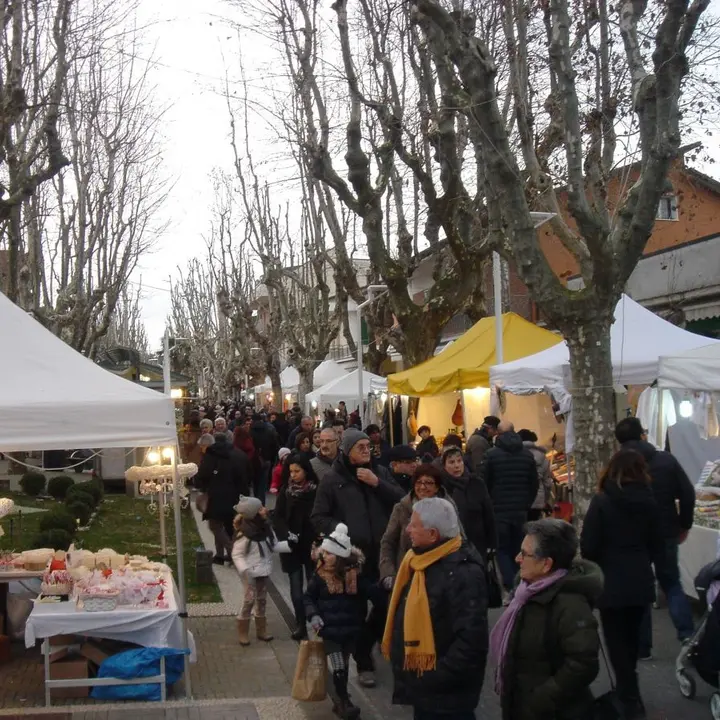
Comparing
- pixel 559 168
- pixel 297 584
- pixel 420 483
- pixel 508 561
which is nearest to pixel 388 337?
pixel 559 168

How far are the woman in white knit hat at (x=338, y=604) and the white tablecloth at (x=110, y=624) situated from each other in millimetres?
1405

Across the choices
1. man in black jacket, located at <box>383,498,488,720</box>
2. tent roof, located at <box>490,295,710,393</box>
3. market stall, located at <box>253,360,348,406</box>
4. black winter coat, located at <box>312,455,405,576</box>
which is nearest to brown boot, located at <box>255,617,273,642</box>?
black winter coat, located at <box>312,455,405,576</box>

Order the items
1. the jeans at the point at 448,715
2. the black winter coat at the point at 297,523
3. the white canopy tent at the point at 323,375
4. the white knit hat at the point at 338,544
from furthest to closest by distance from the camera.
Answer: the white canopy tent at the point at 323,375 < the black winter coat at the point at 297,523 < the white knit hat at the point at 338,544 < the jeans at the point at 448,715

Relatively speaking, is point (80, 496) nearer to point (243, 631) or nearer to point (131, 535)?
point (131, 535)

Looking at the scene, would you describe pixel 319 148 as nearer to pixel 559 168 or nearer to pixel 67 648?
pixel 559 168

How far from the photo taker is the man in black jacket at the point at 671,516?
711 cm

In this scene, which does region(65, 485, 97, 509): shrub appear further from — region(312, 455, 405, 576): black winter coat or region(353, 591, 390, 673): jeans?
region(312, 455, 405, 576): black winter coat

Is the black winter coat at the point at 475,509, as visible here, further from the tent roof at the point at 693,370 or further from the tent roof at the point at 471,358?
the tent roof at the point at 471,358

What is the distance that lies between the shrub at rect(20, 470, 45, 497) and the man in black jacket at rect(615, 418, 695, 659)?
50.4 feet

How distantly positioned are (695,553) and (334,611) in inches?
154

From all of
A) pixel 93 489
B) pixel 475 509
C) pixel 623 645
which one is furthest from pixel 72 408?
pixel 93 489

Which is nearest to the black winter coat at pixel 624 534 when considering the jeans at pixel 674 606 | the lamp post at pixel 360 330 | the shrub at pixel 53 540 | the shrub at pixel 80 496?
the jeans at pixel 674 606

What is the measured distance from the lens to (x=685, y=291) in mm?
21094

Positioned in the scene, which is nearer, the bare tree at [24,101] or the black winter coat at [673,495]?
the black winter coat at [673,495]
